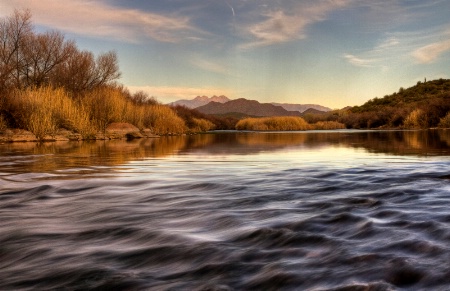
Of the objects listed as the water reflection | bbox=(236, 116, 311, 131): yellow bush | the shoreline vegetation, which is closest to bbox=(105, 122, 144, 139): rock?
the shoreline vegetation

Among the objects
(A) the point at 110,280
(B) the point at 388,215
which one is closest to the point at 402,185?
(B) the point at 388,215

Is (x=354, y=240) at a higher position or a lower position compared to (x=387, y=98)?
lower

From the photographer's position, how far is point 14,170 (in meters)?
8.09

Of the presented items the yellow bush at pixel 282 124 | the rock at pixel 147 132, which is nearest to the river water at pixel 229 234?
the rock at pixel 147 132

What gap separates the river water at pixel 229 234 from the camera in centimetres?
225

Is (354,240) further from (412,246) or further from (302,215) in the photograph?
(302,215)

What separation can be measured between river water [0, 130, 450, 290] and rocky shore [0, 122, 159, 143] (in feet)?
50.7

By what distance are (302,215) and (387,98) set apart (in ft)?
247

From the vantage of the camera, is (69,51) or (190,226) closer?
(190,226)

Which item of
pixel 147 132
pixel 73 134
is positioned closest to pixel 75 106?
pixel 73 134

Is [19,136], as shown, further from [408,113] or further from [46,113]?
[408,113]

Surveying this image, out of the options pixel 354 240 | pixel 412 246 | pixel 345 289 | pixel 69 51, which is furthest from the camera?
pixel 69 51

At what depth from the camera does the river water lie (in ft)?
7.39

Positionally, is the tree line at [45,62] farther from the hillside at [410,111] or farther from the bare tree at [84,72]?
the hillside at [410,111]
